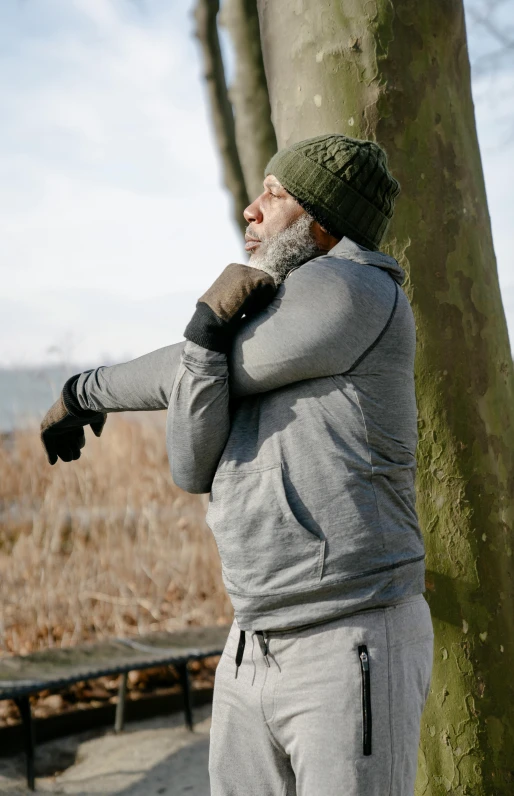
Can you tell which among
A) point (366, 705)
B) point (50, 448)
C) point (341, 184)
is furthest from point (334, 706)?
point (341, 184)

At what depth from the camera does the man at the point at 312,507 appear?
5.73 ft

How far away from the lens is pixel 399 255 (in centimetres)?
280

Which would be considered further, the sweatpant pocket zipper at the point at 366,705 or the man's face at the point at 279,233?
the man's face at the point at 279,233

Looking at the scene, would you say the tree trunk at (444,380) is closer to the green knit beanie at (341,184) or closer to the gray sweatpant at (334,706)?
the green knit beanie at (341,184)

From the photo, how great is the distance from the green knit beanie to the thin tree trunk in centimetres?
278

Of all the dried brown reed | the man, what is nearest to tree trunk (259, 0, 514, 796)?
the man

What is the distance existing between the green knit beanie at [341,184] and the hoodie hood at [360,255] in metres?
0.08

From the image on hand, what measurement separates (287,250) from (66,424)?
727 millimetres

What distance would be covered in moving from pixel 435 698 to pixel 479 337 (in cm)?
125

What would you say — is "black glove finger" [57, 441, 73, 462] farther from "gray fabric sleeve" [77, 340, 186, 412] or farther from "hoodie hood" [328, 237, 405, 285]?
"hoodie hood" [328, 237, 405, 285]

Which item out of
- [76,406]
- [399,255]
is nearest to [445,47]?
[399,255]

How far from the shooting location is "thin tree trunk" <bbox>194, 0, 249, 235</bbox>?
4.95 m

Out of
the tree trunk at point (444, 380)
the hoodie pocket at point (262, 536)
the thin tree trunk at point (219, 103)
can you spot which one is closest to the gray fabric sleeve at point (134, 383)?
the hoodie pocket at point (262, 536)

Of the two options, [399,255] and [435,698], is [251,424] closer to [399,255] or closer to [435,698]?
[399,255]
